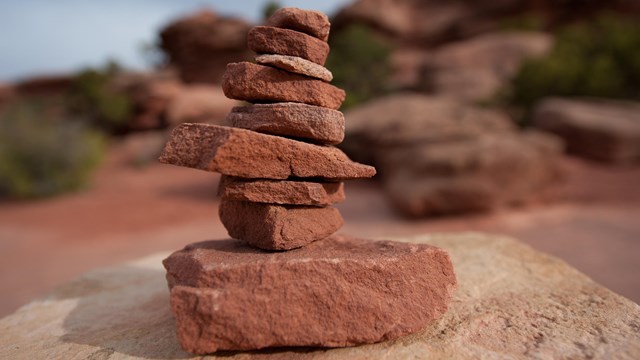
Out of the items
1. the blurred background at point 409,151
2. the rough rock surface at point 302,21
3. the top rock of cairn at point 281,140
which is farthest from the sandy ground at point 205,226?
the rough rock surface at point 302,21

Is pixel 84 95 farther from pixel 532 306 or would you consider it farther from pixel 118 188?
pixel 532 306

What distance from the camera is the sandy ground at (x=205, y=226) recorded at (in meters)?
6.87

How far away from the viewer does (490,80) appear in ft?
60.9

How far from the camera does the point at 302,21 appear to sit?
3.17 metres

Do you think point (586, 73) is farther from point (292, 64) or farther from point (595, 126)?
point (292, 64)

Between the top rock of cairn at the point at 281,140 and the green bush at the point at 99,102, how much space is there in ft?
74.3

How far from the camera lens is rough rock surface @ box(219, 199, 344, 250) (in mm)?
3037

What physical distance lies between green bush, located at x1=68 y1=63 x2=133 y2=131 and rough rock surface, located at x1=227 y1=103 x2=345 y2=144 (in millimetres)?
22707

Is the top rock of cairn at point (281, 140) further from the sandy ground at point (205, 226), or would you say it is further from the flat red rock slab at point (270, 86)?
the sandy ground at point (205, 226)

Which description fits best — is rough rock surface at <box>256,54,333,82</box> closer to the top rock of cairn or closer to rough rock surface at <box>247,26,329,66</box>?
the top rock of cairn

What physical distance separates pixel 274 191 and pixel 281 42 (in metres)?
1.04

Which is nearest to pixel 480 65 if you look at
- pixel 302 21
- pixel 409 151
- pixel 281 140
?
pixel 409 151

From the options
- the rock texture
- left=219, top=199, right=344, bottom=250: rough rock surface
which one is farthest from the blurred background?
left=219, top=199, right=344, bottom=250: rough rock surface

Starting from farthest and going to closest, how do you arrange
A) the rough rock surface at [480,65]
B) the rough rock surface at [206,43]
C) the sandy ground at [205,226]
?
1. the rough rock surface at [206,43]
2. the rough rock surface at [480,65]
3. the sandy ground at [205,226]
